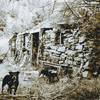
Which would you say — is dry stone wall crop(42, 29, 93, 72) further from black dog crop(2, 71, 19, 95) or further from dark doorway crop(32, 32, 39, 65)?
black dog crop(2, 71, 19, 95)

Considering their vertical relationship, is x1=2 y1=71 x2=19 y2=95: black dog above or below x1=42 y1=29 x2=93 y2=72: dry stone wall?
below

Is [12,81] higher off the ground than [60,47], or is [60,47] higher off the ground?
[60,47]

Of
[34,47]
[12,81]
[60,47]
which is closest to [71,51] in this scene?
[60,47]

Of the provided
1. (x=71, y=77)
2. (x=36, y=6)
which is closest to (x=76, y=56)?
(x=71, y=77)

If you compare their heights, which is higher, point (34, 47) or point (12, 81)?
point (34, 47)

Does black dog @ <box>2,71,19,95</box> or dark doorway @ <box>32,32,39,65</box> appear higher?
dark doorway @ <box>32,32,39,65</box>

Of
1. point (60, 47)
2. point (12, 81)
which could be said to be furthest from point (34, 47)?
point (12, 81)

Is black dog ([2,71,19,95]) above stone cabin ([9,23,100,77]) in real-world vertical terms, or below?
below

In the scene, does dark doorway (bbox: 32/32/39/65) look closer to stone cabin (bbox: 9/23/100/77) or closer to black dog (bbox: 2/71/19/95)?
stone cabin (bbox: 9/23/100/77)

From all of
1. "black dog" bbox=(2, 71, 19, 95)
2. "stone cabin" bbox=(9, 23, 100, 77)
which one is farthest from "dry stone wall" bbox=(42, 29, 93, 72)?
"black dog" bbox=(2, 71, 19, 95)

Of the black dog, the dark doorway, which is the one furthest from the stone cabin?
the black dog

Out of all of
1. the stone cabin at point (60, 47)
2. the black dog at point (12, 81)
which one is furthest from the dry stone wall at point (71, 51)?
the black dog at point (12, 81)

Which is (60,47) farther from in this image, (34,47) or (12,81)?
(12,81)

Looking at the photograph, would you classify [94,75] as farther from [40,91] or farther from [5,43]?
[5,43]
